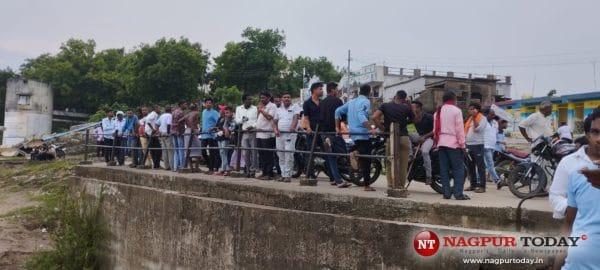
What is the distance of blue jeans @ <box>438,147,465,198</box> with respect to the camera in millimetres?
5586

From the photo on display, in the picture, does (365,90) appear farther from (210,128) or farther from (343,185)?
(210,128)

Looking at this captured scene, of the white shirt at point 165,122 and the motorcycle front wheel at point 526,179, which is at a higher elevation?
the white shirt at point 165,122

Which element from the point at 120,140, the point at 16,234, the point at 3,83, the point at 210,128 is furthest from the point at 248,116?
the point at 3,83

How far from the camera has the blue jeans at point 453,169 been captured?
559cm

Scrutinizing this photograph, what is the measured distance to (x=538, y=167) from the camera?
21.1 feet

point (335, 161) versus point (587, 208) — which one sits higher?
point (335, 161)

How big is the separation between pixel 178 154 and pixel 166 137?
0.56 metres

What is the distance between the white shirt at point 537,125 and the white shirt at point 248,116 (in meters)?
4.16

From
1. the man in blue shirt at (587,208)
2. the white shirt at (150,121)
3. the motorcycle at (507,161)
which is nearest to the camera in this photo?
the man in blue shirt at (587,208)

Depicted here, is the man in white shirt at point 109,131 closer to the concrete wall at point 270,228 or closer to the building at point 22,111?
the concrete wall at point 270,228

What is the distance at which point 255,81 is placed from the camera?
45.9 meters

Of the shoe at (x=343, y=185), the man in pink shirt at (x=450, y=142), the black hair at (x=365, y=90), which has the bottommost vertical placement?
the shoe at (x=343, y=185)

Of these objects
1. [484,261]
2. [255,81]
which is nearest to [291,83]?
[255,81]

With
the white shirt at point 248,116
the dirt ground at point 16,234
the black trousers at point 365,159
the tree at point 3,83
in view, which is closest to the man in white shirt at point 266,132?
the white shirt at point 248,116
